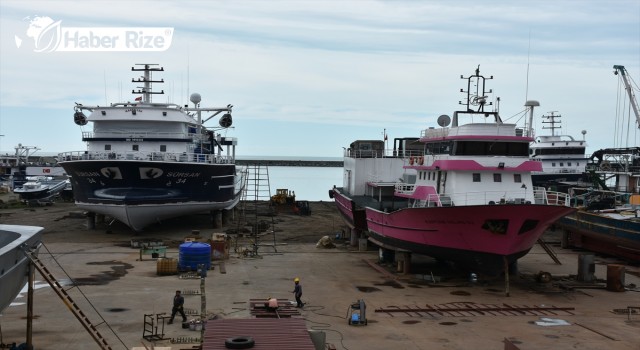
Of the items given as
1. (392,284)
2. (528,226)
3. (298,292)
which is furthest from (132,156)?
(528,226)

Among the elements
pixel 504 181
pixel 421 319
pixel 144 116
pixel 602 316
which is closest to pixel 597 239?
pixel 504 181

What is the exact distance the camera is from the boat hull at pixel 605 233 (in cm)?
2755

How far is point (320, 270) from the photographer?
82.7ft

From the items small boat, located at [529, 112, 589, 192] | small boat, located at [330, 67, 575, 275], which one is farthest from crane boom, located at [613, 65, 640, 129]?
small boat, located at [330, 67, 575, 275]

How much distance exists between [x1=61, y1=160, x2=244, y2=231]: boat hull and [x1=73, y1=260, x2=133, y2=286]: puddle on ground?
21.3ft

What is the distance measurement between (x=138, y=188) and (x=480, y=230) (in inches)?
743

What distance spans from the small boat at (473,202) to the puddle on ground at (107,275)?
36.0ft

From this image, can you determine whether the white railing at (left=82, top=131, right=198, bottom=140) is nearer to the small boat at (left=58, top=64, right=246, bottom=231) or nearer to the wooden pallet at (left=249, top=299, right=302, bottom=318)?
the small boat at (left=58, top=64, right=246, bottom=231)

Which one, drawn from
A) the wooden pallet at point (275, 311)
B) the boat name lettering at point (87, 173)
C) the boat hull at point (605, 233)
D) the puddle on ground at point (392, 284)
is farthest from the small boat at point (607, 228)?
the boat name lettering at point (87, 173)

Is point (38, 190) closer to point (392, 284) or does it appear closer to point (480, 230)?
point (392, 284)

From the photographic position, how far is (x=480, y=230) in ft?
68.3

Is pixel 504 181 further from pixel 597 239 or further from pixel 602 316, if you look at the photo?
pixel 597 239

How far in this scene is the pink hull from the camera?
20.2 meters

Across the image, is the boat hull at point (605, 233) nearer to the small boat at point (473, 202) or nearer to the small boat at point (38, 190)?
the small boat at point (473, 202)
